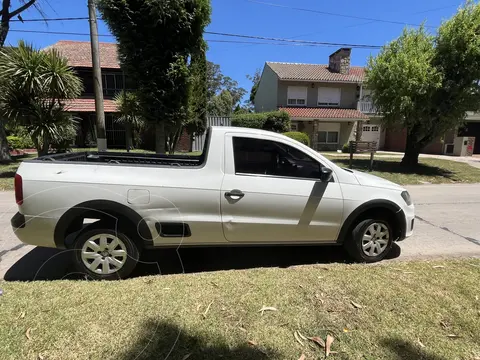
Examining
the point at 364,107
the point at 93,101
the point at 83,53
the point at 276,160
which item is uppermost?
the point at 83,53

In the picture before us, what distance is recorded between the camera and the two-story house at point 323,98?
27312mm

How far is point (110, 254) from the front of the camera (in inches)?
137

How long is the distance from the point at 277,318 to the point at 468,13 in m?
14.5

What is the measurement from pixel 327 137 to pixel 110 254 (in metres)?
27.3

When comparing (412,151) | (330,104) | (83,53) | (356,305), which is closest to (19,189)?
(356,305)

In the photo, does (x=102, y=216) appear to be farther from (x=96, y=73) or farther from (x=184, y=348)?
(x=96, y=73)

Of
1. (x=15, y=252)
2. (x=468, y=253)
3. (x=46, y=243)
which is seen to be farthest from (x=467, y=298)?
(x=15, y=252)

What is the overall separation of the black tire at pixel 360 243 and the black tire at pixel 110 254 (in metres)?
2.64

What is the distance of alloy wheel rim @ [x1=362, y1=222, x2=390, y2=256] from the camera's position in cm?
405

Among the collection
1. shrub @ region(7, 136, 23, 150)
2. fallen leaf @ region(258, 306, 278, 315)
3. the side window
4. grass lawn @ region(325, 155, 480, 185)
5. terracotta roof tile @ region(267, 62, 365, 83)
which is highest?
terracotta roof tile @ region(267, 62, 365, 83)

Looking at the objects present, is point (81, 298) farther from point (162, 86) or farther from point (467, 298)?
point (162, 86)

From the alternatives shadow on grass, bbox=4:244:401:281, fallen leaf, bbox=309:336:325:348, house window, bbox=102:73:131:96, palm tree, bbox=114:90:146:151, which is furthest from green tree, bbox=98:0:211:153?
house window, bbox=102:73:131:96

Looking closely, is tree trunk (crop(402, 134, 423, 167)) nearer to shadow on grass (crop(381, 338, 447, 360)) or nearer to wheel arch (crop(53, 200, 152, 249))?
shadow on grass (crop(381, 338, 447, 360))

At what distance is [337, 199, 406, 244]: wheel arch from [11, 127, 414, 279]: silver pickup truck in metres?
0.01
